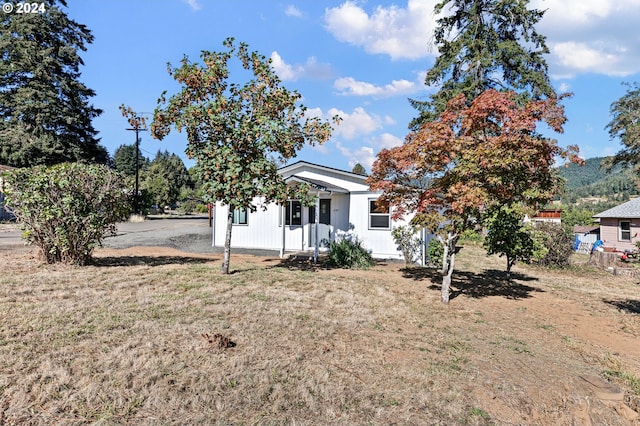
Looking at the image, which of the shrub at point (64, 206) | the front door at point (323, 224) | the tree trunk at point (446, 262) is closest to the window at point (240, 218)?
the front door at point (323, 224)

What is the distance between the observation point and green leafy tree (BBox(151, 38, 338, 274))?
8.88 meters

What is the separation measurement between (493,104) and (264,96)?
5577mm

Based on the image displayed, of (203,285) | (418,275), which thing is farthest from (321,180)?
(203,285)

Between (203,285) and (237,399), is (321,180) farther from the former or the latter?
(237,399)

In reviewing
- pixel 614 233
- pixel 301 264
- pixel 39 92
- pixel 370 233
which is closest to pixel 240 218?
pixel 301 264

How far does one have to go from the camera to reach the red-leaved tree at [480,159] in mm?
6363

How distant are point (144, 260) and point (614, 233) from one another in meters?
27.8

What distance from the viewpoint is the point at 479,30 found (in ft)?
65.7

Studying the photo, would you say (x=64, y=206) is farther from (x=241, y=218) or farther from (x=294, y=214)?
(x=294, y=214)

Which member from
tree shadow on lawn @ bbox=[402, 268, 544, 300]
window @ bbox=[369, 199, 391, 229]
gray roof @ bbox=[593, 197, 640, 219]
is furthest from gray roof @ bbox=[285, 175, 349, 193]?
gray roof @ bbox=[593, 197, 640, 219]

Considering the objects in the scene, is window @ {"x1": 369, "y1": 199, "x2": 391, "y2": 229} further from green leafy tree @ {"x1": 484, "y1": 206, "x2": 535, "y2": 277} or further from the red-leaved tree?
the red-leaved tree

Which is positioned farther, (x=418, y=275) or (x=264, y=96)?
(x=418, y=275)

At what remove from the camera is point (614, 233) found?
2355cm

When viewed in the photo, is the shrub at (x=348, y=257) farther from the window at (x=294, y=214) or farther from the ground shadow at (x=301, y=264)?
the window at (x=294, y=214)
